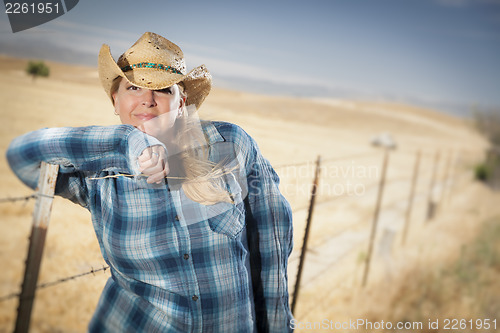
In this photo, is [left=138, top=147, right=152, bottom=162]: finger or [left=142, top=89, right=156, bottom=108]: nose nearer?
[left=138, top=147, right=152, bottom=162]: finger

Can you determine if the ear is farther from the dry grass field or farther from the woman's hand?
the woman's hand

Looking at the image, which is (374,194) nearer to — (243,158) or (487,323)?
(487,323)

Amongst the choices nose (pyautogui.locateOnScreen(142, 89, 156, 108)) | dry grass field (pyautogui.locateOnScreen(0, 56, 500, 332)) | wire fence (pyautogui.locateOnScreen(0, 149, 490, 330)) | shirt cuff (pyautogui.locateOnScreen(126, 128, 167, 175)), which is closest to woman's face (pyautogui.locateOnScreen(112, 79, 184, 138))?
nose (pyautogui.locateOnScreen(142, 89, 156, 108))

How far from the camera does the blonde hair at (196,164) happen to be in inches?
40.3

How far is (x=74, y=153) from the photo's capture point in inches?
33.5

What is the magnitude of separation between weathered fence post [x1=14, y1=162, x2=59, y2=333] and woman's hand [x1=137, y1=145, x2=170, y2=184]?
0.82 ft

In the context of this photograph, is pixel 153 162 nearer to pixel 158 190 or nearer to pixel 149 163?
pixel 149 163

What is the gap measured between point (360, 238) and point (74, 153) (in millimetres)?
5063

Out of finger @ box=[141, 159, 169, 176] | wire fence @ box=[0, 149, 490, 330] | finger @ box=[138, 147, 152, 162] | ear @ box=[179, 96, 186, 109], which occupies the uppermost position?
ear @ box=[179, 96, 186, 109]

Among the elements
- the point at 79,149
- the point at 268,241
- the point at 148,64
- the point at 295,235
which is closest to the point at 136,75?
the point at 148,64

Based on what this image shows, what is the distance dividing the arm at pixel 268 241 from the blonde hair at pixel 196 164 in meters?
0.17

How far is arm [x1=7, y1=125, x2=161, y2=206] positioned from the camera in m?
0.84

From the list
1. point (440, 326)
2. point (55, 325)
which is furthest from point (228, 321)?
point (440, 326)

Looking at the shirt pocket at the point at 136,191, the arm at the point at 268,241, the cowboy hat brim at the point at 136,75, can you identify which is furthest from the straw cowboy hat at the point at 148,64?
the arm at the point at 268,241
